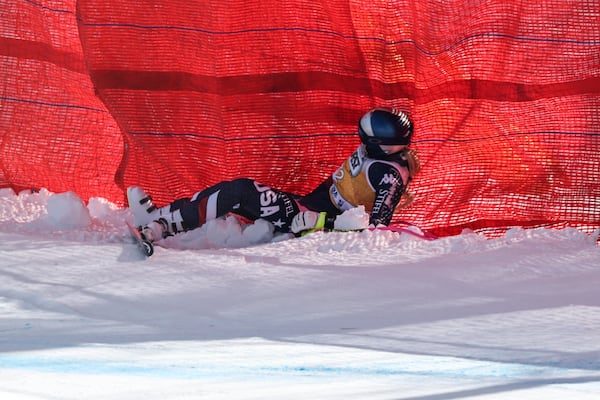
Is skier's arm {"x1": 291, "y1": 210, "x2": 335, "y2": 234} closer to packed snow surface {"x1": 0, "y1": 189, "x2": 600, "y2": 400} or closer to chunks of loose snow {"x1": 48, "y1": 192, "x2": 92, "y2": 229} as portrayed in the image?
packed snow surface {"x1": 0, "y1": 189, "x2": 600, "y2": 400}

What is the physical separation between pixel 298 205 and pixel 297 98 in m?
0.46

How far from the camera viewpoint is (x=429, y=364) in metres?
1.82

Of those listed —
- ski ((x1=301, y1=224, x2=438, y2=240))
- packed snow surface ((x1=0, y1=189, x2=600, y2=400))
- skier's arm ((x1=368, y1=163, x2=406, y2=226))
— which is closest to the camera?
packed snow surface ((x1=0, y1=189, x2=600, y2=400))

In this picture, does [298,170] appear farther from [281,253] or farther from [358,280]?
[358,280]

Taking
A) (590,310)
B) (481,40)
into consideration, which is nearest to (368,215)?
(481,40)

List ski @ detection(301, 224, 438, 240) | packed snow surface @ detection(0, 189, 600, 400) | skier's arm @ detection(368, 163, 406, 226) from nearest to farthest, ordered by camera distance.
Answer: packed snow surface @ detection(0, 189, 600, 400), ski @ detection(301, 224, 438, 240), skier's arm @ detection(368, 163, 406, 226)

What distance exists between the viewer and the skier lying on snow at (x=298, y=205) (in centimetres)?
341

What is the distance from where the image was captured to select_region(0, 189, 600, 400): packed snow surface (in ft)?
5.45

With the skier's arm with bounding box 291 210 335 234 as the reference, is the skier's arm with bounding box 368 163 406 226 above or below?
above

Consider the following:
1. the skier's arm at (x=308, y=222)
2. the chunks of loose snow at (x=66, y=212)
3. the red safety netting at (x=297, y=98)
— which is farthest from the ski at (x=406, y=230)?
the chunks of loose snow at (x=66, y=212)

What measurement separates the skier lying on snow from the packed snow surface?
7 centimetres

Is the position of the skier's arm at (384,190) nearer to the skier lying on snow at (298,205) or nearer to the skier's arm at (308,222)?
the skier lying on snow at (298,205)

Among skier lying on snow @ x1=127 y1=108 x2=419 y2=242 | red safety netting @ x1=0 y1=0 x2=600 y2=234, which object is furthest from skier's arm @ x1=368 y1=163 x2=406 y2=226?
red safety netting @ x1=0 y1=0 x2=600 y2=234

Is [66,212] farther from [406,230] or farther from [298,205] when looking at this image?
[406,230]
